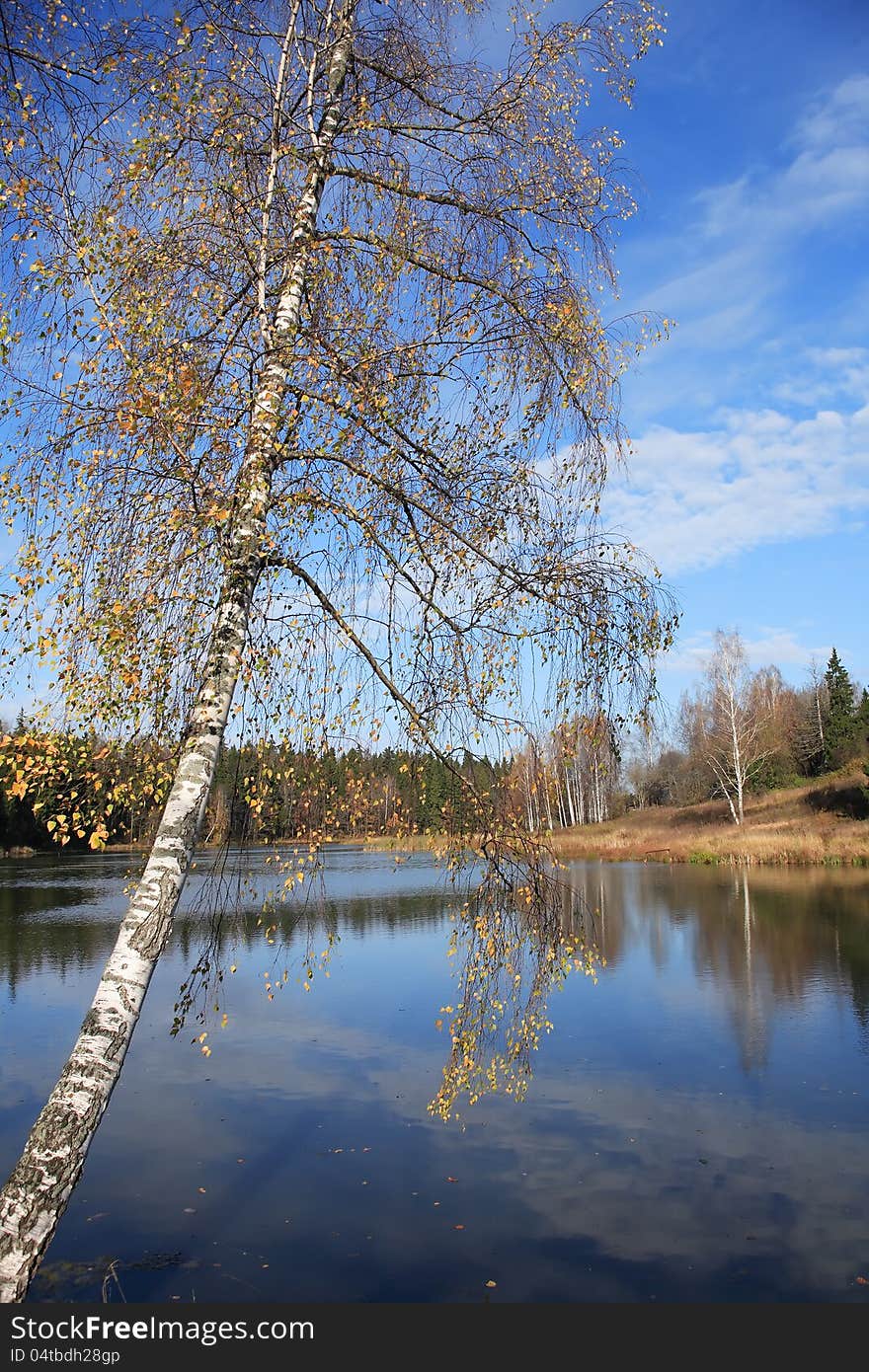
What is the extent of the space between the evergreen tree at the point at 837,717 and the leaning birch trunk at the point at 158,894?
4846 cm

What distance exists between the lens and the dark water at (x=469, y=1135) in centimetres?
598

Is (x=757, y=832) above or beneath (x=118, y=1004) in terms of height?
beneath

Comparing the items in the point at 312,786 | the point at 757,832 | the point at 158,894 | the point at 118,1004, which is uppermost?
the point at 312,786

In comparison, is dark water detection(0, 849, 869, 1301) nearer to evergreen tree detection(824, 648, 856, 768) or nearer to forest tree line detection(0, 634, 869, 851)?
forest tree line detection(0, 634, 869, 851)

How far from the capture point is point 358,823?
16.2 ft

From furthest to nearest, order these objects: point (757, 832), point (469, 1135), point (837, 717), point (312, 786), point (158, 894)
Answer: point (837, 717), point (757, 832), point (469, 1135), point (312, 786), point (158, 894)

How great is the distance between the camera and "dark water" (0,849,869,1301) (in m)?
5.98

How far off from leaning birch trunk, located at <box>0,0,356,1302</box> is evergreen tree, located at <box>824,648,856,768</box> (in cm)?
4846

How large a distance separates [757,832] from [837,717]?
18.1 m

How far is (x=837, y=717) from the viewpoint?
5031 cm

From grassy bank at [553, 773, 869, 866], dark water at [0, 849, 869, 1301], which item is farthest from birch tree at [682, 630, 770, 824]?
dark water at [0, 849, 869, 1301]

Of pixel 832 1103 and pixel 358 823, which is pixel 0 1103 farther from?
pixel 832 1103

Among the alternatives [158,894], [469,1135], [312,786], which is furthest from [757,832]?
[158,894]

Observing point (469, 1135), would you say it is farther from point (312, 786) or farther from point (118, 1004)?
point (118, 1004)
